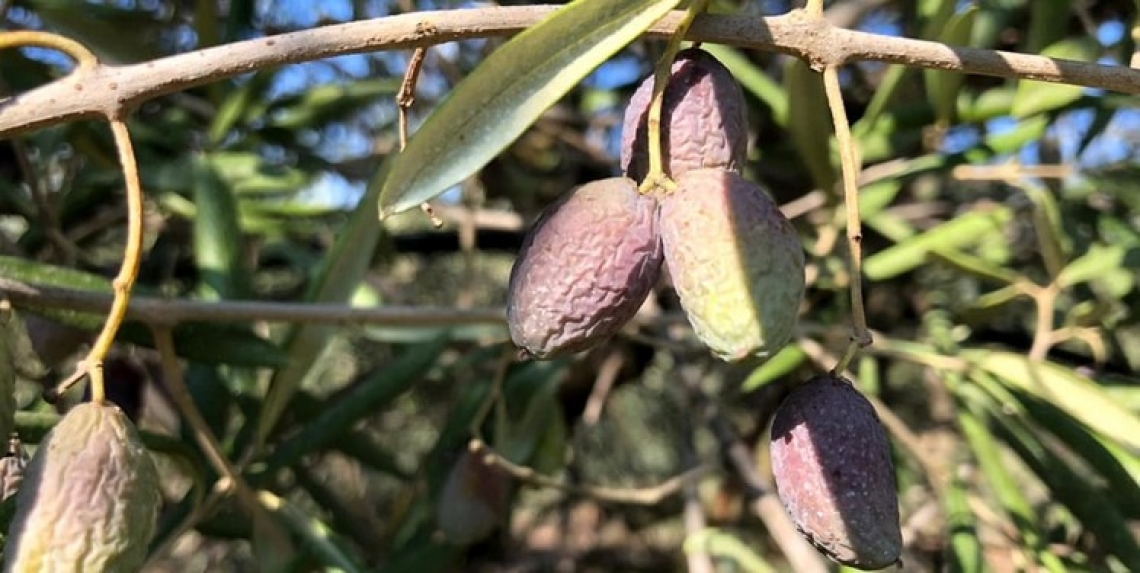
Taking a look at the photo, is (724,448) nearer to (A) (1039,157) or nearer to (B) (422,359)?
(B) (422,359)

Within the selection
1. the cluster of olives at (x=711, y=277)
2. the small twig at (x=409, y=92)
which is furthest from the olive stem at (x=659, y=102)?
the small twig at (x=409, y=92)

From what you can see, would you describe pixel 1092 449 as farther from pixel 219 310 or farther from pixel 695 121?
pixel 219 310

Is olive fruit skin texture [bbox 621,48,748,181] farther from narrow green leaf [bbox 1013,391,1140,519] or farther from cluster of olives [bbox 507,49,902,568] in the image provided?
narrow green leaf [bbox 1013,391,1140,519]

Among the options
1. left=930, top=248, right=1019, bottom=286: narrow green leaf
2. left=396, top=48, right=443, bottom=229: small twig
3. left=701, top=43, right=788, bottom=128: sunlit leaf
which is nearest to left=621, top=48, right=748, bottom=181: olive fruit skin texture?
left=396, top=48, right=443, bottom=229: small twig

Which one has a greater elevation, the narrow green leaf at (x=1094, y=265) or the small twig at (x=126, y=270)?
the small twig at (x=126, y=270)

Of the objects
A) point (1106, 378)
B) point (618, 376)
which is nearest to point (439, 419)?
point (618, 376)

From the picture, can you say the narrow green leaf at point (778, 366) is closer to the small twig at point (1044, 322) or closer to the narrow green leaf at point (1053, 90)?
the small twig at point (1044, 322)
